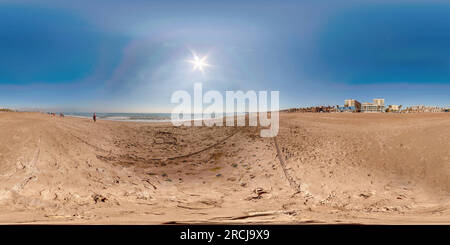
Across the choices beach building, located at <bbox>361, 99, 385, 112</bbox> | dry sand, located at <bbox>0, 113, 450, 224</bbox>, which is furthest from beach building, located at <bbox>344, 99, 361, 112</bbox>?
dry sand, located at <bbox>0, 113, 450, 224</bbox>

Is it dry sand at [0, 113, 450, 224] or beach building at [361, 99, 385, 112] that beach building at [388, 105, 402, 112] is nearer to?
beach building at [361, 99, 385, 112]

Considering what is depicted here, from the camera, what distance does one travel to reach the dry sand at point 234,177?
526cm

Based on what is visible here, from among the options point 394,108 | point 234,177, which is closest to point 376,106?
point 394,108

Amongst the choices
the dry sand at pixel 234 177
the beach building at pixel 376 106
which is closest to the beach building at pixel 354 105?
the beach building at pixel 376 106

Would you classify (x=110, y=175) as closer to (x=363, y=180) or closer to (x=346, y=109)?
(x=363, y=180)

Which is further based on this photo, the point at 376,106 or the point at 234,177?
the point at 376,106

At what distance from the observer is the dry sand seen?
17.3ft

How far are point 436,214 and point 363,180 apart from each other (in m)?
2.48

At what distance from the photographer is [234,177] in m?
8.38

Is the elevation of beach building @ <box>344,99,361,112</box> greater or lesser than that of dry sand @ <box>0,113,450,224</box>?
greater

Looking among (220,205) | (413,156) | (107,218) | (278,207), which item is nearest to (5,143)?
(107,218)

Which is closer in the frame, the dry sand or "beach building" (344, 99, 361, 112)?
the dry sand

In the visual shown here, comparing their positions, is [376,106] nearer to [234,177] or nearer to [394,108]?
[394,108]

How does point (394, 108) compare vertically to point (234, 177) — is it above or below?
above
